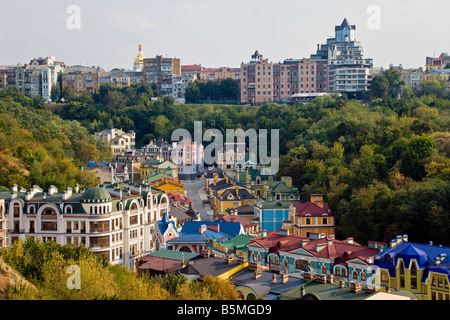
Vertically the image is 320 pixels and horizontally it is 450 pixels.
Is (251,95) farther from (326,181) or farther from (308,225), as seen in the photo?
(308,225)

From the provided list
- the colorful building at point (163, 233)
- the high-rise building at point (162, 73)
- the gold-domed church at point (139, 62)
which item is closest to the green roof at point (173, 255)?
the colorful building at point (163, 233)

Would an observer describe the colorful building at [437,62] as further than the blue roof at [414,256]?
Yes

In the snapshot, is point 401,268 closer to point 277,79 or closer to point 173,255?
point 173,255

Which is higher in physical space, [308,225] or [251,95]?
[251,95]

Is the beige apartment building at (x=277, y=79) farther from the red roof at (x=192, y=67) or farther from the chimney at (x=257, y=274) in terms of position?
the chimney at (x=257, y=274)
